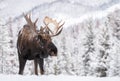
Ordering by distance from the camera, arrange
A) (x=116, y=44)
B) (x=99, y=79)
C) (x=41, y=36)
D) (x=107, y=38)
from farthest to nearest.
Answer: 1. (x=116, y=44)
2. (x=107, y=38)
3. (x=41, y=36)
4. (x=99, y=79)

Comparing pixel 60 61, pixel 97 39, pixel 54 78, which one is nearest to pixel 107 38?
pixel 97 39

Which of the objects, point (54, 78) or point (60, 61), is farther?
point (60, 61)

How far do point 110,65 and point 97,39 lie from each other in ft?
5.39

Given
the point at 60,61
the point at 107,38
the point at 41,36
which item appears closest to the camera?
the point at 41,36

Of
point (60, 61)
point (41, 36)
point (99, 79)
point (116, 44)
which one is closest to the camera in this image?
point (99, 79)

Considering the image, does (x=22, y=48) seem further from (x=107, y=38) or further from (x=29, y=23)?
(x=107, y=38)

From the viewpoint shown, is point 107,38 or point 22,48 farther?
point 107,38

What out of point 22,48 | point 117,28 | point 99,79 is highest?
point 117,28

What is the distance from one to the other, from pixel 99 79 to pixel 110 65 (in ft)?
71.1

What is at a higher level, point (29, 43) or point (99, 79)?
point (29, 43)

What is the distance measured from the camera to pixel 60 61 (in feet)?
116

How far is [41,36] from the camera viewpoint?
24.6 ft

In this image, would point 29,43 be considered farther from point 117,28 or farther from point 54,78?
point 117,28

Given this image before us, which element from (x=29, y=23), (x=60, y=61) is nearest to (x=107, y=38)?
(x=60, y=61)
